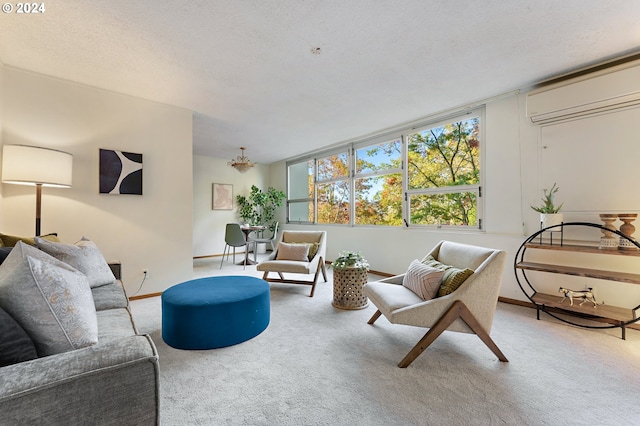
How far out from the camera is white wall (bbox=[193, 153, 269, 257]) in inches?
256

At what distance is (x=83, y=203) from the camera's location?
3018mm

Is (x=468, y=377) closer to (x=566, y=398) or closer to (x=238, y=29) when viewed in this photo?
(x=566, y=398)

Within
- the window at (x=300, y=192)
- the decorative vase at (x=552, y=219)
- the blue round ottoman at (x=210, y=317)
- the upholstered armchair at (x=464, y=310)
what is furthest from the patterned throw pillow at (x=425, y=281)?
the window at (x=300, y=192)

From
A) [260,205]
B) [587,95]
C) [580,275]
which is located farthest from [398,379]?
[260,205]

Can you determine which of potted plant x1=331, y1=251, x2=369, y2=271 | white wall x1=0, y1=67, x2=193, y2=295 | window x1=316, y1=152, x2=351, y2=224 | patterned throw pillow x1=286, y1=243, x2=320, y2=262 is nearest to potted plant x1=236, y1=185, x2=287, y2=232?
window x1=316, y1=152, x2=351, y2=224

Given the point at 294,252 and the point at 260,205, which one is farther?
the point at 260,205

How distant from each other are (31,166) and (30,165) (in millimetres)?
11

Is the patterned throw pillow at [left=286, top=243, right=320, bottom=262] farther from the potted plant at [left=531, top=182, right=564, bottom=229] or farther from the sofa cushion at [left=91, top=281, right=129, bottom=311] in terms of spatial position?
the potted plant at [left=531, top=182, right=564, bottom=229]

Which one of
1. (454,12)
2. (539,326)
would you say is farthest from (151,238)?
(539,326)

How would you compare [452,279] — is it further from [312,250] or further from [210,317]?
[312,250]

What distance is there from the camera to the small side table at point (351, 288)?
117 inches

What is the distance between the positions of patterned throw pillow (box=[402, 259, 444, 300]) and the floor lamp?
10.8 feet

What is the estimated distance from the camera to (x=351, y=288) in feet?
9.82

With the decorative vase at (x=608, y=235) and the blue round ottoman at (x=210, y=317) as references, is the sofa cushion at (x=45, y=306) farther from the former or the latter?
the decorative vase at (x=608, y=235)
